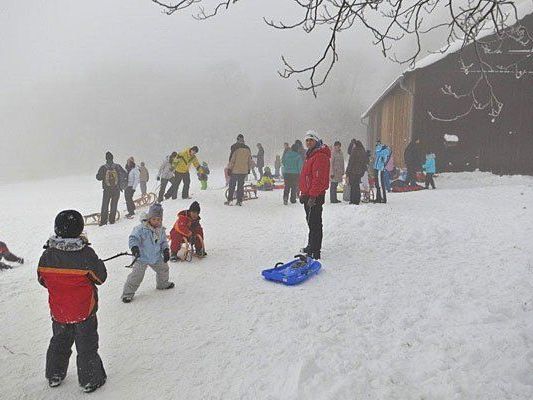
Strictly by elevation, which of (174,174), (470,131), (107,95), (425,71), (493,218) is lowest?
(493,218)

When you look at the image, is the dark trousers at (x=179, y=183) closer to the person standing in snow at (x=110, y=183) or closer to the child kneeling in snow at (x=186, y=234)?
the person standing in snow at (x=110, y=183)

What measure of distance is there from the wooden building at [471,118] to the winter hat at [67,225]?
15.4 m

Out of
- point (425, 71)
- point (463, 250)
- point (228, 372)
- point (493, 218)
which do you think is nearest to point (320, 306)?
point (228, 372)

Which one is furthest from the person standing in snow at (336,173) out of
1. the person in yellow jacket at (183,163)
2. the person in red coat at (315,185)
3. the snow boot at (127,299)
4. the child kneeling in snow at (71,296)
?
the child kneeling in snow at (71,296)

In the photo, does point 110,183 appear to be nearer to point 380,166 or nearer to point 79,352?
point 380,166

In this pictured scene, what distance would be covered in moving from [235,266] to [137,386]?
3.11 metres

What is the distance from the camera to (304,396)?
296cm

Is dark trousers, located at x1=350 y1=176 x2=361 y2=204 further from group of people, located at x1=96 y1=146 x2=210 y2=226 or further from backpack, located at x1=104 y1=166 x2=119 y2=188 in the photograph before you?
backpack, located at x1=104 y1=166 x2=119 y2=188

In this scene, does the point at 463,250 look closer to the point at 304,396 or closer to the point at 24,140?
the point at 304,396

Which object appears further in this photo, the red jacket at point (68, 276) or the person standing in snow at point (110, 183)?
the person standing in snow at point (110, 183)

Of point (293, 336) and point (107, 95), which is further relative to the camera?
point (107, 95)

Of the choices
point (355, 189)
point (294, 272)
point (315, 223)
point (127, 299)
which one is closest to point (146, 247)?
point (127, 299)

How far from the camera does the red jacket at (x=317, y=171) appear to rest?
6090 mm

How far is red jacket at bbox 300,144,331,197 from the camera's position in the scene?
6090mm
